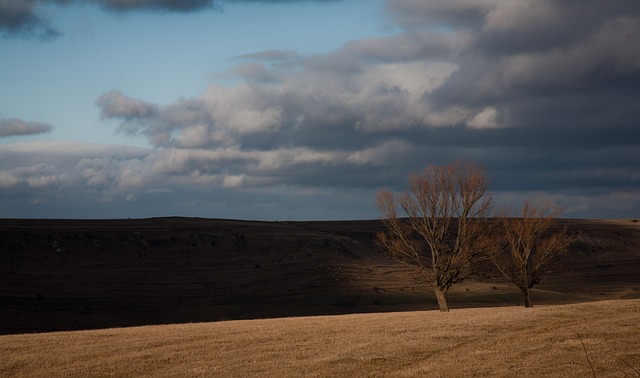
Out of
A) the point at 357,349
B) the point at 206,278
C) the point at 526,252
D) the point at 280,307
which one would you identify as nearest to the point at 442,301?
the point at 526,252

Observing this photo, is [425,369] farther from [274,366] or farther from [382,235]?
[382,235]

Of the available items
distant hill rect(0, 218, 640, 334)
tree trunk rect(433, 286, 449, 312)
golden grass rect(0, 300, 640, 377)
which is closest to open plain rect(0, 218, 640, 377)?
golden grass rect(0, 300, 640, 377)

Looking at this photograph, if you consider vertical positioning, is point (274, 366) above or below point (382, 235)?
below

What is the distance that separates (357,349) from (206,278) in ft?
221

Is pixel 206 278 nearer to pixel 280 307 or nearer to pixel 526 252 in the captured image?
pixel 280 307

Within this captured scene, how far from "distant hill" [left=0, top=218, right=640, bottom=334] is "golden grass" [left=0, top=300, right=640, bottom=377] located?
111 feet

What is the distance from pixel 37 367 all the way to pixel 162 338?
7.21 meters

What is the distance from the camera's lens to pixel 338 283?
8962 cm

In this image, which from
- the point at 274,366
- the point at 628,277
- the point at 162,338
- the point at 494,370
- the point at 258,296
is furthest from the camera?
the point at 628,277

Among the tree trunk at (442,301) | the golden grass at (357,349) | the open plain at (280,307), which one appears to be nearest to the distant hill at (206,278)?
the open plain at (280,307)

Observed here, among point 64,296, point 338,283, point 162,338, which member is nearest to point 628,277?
point 338,283

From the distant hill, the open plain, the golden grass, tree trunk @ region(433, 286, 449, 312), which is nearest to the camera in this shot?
the golden grass

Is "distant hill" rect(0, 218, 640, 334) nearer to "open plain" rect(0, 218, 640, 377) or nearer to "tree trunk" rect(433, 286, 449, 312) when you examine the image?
"open plain" rect(0, 218, 640, 377)

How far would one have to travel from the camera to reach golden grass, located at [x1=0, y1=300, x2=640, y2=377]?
23859 millimetres
